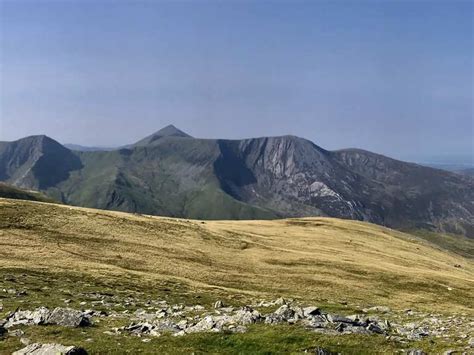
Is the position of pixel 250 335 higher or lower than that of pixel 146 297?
higher

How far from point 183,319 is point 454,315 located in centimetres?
3310

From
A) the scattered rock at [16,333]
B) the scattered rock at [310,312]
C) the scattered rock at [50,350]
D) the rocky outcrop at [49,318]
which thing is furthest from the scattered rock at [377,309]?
the scattered rock at [16,333]

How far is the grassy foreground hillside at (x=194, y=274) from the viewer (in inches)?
1141

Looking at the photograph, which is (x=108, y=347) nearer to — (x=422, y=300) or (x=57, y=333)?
(x=57, y=333)

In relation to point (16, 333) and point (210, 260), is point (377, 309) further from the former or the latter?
point (16, 333)

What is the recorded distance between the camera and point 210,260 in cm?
7806

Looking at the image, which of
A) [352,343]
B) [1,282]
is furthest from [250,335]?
[1,282]

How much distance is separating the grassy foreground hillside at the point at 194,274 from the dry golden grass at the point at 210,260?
0.19m

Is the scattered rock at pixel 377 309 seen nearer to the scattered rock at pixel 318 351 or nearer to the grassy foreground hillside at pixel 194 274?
the grassy foreground hillside at pixel 194 274

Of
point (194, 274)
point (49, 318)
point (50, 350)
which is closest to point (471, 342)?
point (50, 350)

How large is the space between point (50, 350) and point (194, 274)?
1698 inches

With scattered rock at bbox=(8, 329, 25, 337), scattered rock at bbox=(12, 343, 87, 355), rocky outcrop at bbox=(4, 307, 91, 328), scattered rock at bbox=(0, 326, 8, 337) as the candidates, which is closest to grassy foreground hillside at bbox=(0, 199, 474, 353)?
scattered rock at bbox=(8, 329, 25, 337)

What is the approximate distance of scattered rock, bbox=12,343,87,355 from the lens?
23781 mm

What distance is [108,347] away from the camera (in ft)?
85.5
